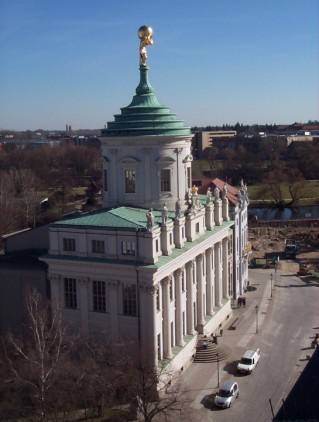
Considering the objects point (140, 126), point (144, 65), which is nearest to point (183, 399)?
point (140, 126)

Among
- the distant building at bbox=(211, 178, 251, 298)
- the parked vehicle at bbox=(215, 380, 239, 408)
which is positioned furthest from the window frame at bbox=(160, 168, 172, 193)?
the parked vehicle at bbox=(215, 380, 239, 408)

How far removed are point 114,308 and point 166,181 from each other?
10.9m

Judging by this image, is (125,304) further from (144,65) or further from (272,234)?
(272,234)

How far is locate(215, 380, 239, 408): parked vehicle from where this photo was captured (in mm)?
31230

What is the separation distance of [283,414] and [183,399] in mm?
7099

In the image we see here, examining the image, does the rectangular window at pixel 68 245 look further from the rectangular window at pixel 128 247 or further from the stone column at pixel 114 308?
the rectangular window at pixel 128 247

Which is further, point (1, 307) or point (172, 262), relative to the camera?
point (1, 307)

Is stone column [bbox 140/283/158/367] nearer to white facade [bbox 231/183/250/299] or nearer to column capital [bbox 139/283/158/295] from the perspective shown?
column capital [bbox 139/283/158/295]

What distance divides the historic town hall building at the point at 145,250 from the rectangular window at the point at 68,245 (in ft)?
0.20

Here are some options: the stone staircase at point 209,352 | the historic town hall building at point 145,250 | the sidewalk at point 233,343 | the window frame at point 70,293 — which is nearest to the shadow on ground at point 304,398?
the sidewalk at point 233,343

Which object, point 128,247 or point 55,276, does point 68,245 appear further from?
point 128,247

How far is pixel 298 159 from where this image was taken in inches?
5241

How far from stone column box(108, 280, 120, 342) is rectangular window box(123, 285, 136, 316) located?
536mm

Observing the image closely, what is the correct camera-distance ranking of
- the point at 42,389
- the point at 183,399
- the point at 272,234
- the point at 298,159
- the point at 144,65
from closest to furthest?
the point at 42,389 < the point at 183,399 < the point at 144,65 < the point at 272,234 < the point at 298,159
